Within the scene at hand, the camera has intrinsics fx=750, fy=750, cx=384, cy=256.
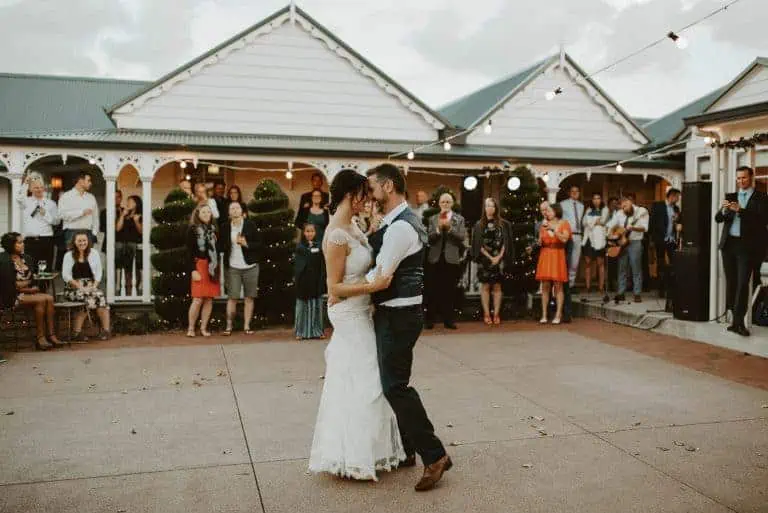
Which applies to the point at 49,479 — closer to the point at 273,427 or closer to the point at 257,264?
the point at 273,427

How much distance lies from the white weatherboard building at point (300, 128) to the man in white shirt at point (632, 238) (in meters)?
2.12

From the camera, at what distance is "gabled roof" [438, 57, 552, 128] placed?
58.9ft

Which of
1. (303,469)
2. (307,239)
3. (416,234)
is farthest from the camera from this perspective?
(307,239)

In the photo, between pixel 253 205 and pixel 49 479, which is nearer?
pixel 49 479

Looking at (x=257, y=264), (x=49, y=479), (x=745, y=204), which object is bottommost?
(x=49, y=479)

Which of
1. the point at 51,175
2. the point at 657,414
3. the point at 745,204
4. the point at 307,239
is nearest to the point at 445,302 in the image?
the point at 307,239

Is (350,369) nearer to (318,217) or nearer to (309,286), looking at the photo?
(309,286)

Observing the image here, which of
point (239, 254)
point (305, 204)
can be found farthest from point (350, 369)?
point (305, 204)

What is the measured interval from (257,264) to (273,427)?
17.8ft

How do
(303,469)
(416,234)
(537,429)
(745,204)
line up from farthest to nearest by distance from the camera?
(745,204) → (537,429) → (303,469) → (416,234)

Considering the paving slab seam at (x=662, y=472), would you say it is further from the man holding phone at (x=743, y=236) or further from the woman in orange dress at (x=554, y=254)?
the woman in orange dress at (x=554, y=254)

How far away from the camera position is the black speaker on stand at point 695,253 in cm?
1045

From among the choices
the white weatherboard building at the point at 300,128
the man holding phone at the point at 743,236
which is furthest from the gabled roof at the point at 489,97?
the man holding phone at the point at 743,236

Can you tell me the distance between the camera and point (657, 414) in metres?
6.32
